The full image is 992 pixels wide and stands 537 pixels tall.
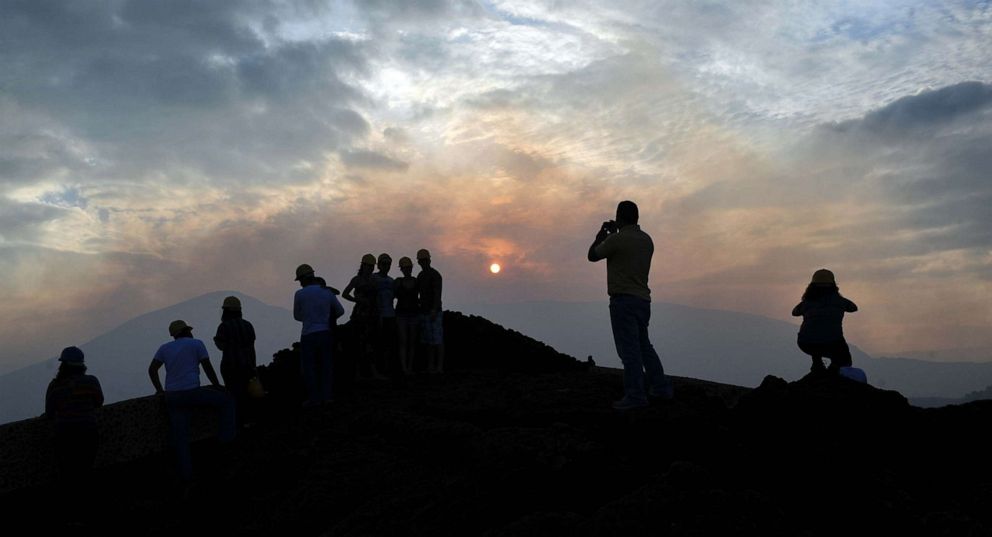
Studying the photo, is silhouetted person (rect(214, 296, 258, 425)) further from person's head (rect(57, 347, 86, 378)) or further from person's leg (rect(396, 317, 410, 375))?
person's leg (rect(396, 317, 410, 375))

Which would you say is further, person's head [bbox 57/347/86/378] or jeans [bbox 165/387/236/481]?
jeans [bbox 165/387/236/481]

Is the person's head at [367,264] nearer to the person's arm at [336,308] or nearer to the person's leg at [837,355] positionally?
the person's arm at [336,308]

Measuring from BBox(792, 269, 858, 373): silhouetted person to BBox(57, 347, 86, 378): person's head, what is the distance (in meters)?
8.88

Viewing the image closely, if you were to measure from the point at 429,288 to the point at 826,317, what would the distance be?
6747mm

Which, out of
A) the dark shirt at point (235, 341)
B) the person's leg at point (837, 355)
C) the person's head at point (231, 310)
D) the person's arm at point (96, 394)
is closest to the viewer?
the person's arm at point (96, 394)

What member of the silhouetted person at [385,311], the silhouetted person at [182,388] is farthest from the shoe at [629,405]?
the silhouetted person at [385,311]

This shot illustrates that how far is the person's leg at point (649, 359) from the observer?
8.21 m

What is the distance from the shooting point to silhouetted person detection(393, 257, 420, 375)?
13703mm

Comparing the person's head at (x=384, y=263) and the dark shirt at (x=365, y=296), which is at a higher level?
the person's head at (x=384, y=263)

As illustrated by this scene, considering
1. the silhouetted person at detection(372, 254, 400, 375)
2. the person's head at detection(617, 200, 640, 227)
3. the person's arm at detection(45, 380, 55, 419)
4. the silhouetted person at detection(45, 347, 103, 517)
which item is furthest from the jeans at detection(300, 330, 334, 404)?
the person's head at detection(617, 200, 640, 227)

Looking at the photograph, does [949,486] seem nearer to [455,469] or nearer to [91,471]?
[455,469]

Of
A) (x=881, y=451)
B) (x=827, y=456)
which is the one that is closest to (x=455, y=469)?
(x=827, y=456)

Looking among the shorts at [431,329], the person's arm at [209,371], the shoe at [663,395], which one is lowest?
the shoe at [663,395]

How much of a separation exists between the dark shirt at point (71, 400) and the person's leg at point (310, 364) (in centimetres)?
324
